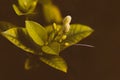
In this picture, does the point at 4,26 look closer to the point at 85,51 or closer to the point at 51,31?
the point at 51,31

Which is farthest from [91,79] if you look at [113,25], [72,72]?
[113,25]

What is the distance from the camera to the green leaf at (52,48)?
669 millimetres

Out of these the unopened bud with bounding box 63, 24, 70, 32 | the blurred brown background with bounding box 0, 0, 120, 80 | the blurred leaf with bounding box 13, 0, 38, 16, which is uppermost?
the blurred leaf with bounding box 13, 0, 38, 16

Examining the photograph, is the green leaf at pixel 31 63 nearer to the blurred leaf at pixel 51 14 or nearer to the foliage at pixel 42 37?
the foliage at pixel 42 37

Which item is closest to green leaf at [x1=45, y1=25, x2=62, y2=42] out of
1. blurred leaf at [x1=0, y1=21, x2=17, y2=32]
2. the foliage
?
the foliage

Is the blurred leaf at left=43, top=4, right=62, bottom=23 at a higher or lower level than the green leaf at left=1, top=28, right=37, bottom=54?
higher

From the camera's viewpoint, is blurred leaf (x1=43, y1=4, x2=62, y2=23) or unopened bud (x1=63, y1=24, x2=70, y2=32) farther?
blurred leaf (x1=43, y1=4, x2=62, y2=23)

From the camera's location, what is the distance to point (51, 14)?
80cm

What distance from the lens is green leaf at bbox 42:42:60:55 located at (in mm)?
669

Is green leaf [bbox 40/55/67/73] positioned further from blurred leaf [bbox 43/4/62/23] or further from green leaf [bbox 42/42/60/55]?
blurred leaf [bbox 43/4/62/23]

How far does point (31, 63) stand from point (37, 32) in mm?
83

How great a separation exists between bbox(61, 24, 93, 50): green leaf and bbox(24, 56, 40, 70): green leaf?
0.07m

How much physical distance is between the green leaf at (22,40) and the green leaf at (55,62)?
0.11 ft

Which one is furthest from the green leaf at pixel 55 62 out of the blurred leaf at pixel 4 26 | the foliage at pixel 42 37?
the blurred leaf at pixel 4 26
